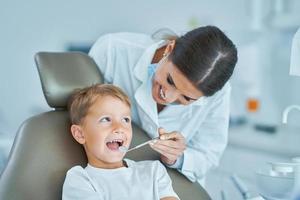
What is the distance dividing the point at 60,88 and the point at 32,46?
1.10 meters

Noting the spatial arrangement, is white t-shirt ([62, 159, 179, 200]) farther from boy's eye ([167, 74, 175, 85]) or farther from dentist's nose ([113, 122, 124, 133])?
boy's eye ([167, 74, 175, 85])

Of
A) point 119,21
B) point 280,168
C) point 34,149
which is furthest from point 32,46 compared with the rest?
point 280,168

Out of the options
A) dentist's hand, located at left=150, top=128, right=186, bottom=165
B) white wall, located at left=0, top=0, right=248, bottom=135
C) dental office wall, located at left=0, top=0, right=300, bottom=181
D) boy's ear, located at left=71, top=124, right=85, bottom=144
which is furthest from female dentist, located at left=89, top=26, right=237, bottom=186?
white wall, located at left=0, top=0, right=248, bottom=135

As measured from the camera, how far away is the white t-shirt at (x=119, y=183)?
1.21 metres

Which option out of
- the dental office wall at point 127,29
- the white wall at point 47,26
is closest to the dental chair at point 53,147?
the dental office wall at point 127,29

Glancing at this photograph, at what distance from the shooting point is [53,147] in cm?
136

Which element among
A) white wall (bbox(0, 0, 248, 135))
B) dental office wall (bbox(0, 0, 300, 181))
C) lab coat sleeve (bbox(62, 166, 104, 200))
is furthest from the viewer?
white wall (bbox(0, 0, 248, 135))

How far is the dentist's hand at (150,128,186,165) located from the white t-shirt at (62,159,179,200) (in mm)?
58

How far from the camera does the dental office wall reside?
203cm

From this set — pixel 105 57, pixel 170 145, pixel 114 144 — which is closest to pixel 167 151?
pixel 170 145

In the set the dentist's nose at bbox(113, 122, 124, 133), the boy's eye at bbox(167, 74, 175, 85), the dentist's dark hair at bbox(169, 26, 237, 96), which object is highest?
the dentist's dark hair at bbox(169, 26, 237, 96)

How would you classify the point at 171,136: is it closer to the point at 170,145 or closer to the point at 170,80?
the point at 170,145

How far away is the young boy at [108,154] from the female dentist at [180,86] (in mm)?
107

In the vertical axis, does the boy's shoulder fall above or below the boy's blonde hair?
below
